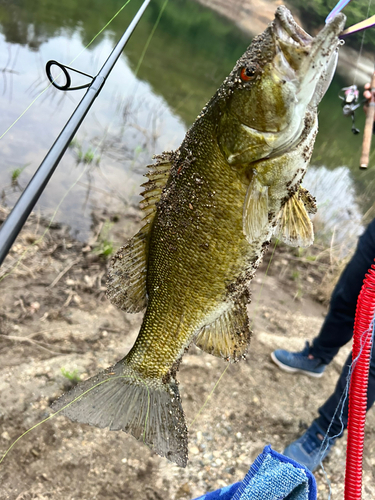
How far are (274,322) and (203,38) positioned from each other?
13214 mm

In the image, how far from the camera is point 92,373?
9.27ft

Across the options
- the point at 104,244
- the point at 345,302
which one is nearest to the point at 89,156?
the point at 104,244

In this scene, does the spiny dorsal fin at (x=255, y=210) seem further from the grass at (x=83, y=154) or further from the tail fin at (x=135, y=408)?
the grass at (x=83, y=154)

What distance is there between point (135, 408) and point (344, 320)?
2034 mm

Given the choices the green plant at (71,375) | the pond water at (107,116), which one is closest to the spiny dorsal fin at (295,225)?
the pond water at (107,116)

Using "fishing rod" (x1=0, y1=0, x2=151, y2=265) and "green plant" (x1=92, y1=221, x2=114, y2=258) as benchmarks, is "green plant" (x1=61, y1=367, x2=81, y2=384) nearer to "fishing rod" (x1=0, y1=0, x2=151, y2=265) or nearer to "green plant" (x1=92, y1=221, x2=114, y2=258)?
"green plant" (x1=92, y1=221, x2=114, y2=258)

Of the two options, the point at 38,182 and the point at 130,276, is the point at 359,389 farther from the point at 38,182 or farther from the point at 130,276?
the point at 38,182

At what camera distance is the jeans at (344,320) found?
2.54 m

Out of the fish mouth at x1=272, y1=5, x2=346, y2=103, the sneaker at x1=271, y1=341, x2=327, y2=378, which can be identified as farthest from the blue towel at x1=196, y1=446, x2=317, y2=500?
the sneaker at x1=271, y1=341, x2=327, y2=378

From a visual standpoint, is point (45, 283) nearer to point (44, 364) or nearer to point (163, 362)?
point (44, 364)

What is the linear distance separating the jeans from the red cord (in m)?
0.86

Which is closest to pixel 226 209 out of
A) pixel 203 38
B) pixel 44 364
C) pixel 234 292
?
pixel 234 292

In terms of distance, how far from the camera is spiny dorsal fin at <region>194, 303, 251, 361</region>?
1.50m

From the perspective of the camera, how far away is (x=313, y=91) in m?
1.14
